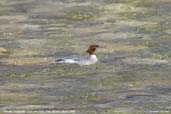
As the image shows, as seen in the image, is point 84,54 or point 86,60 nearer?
point 86,60

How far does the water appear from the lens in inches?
775

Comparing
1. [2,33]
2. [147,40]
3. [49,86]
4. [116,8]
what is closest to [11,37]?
[2,33]

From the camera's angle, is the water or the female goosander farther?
the female goosander

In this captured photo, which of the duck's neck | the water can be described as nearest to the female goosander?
the duck's neck

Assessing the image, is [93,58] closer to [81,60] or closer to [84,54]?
[81,60]

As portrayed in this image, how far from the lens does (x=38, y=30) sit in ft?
98.6

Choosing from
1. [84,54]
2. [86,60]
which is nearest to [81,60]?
[86,60]

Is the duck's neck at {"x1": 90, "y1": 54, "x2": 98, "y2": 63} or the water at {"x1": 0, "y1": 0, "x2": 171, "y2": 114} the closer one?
the water at {"x1": 0, "y1": 0, "x2": 171, "y2": 114}

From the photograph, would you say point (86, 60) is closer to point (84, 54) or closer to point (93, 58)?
point (93, 58)

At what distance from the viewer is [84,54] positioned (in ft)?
83.8

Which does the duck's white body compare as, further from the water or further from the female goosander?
the water

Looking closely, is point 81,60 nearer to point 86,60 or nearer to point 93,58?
point 86,60

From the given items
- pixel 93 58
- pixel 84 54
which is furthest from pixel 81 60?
pixel 84 54

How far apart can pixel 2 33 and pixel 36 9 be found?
4.34 metres
